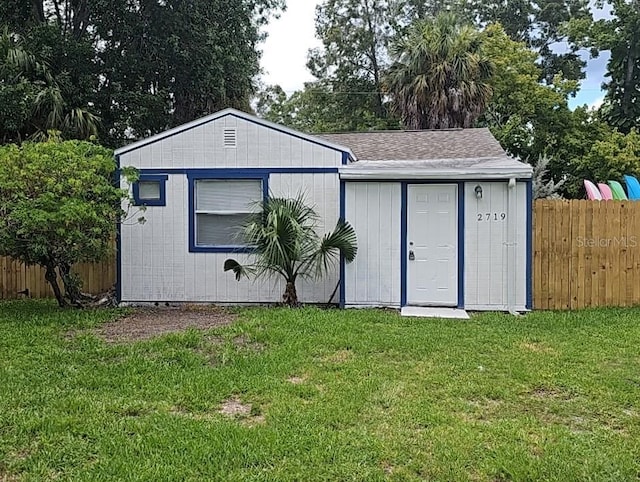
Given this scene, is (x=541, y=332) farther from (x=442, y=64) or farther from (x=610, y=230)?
(x=442, y=64)

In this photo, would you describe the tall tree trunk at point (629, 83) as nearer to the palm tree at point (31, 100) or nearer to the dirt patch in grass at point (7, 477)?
the palm tree at point (31, 100)

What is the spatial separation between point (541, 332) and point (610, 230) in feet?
9.34

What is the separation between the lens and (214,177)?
948 centimetres

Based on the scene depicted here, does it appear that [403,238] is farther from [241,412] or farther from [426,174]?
[241,412]

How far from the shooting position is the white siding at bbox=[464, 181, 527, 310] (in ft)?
28.7

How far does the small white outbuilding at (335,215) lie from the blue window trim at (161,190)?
0.7 inches

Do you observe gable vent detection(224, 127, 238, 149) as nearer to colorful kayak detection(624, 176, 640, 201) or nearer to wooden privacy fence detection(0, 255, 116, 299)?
wooden privacy fence detection(0, 255, 116, 299)

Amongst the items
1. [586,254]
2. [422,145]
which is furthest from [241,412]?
A: [422,145]

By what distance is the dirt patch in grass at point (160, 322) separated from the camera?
714cm

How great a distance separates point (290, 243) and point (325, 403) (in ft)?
13.6

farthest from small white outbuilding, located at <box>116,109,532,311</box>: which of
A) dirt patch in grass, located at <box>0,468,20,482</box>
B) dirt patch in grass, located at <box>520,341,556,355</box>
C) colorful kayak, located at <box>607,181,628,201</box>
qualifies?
dirt patch in grass, located at <box>0,468,20,482</box>

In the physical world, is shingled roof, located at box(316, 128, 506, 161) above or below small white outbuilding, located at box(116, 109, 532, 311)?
above

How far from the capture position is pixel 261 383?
501 cm

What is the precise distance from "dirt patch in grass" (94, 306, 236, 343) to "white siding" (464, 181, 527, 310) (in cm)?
372
